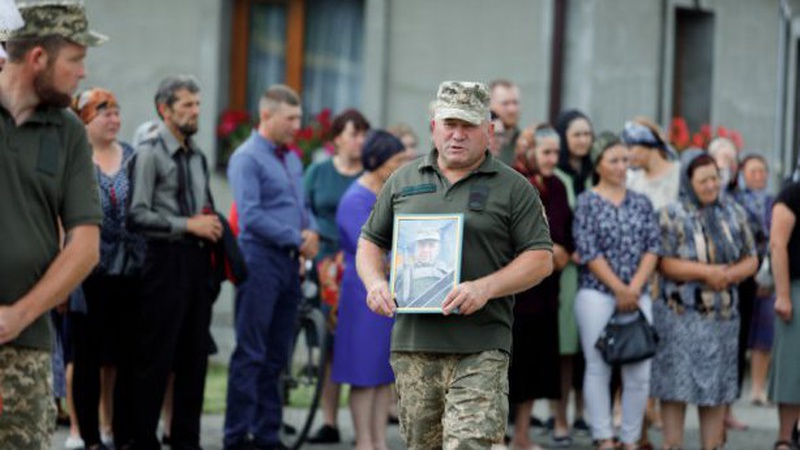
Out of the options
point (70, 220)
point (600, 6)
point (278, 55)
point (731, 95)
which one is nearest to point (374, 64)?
point (278, 55)

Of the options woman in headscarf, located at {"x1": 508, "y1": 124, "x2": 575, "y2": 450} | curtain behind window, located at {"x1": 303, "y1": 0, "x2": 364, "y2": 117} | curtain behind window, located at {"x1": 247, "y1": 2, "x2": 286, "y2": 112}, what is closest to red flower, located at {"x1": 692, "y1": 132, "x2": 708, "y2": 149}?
curtain behind window, located at {"x1": 303, "y1": 0, "x2": 364, "y2": 117}

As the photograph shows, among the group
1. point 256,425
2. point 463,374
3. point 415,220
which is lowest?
point 256,425

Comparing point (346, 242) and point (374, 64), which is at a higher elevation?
point (374, 64)

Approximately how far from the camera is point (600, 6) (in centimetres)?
1839

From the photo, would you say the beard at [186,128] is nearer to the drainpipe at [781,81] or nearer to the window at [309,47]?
the window at [309,47]

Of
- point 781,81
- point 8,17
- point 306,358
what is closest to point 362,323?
point 306,358

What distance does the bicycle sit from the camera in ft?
37.5

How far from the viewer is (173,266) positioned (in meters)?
10.3

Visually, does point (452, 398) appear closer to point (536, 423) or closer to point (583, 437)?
Result: point (583, 437)

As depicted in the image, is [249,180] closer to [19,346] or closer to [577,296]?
[577,296]

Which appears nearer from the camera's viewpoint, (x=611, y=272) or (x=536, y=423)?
(x=611, y=272)

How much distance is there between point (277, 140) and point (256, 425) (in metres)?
1.76

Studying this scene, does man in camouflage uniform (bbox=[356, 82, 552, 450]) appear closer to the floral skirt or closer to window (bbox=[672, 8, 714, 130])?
the floral skirt

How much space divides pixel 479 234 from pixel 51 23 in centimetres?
237
